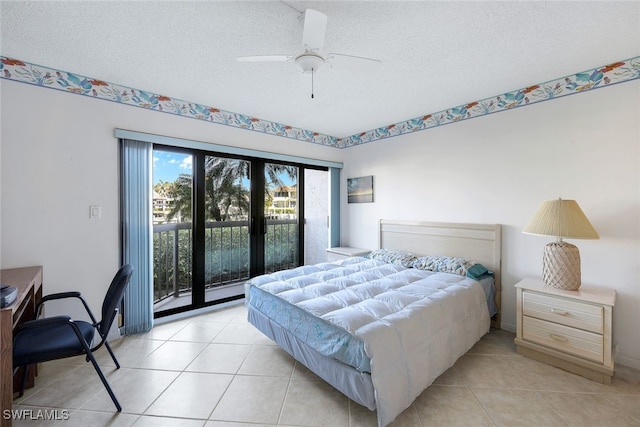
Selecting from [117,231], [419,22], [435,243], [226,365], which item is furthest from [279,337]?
[419,22]

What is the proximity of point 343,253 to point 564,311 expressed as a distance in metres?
2.60

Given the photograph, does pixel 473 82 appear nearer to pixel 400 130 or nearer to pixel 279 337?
pixel 400 130

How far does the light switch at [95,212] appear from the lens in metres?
2.54

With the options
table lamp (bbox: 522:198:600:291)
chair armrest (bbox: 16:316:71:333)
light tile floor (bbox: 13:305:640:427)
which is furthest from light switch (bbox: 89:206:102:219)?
table lamp (bbox: 522:198:600:291)

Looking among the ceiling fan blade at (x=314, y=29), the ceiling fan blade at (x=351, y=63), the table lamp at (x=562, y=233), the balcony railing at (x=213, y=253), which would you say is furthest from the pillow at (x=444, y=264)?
the ceiling fan blade at (x=314, y=29)

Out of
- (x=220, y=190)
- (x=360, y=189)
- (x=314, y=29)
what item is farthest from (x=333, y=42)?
(x=360, y=189)

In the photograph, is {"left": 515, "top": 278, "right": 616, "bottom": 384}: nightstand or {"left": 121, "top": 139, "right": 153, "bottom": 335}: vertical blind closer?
{"left": 515, "top": 278, "right": 616, "bottom": 384}: nightstand

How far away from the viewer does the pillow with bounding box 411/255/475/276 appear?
2.81m

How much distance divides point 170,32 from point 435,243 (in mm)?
3432

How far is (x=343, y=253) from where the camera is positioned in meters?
4.12

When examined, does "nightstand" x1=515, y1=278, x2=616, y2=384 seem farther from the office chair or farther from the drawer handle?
the office chair

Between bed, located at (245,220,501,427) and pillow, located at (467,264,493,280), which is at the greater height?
pillow, located at (467,264,493,280)

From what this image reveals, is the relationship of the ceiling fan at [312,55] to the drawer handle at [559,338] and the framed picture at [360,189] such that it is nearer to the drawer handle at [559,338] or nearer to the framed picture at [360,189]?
the framed picture at [360,189]

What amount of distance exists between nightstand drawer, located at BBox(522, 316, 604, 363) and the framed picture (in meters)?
2.54
